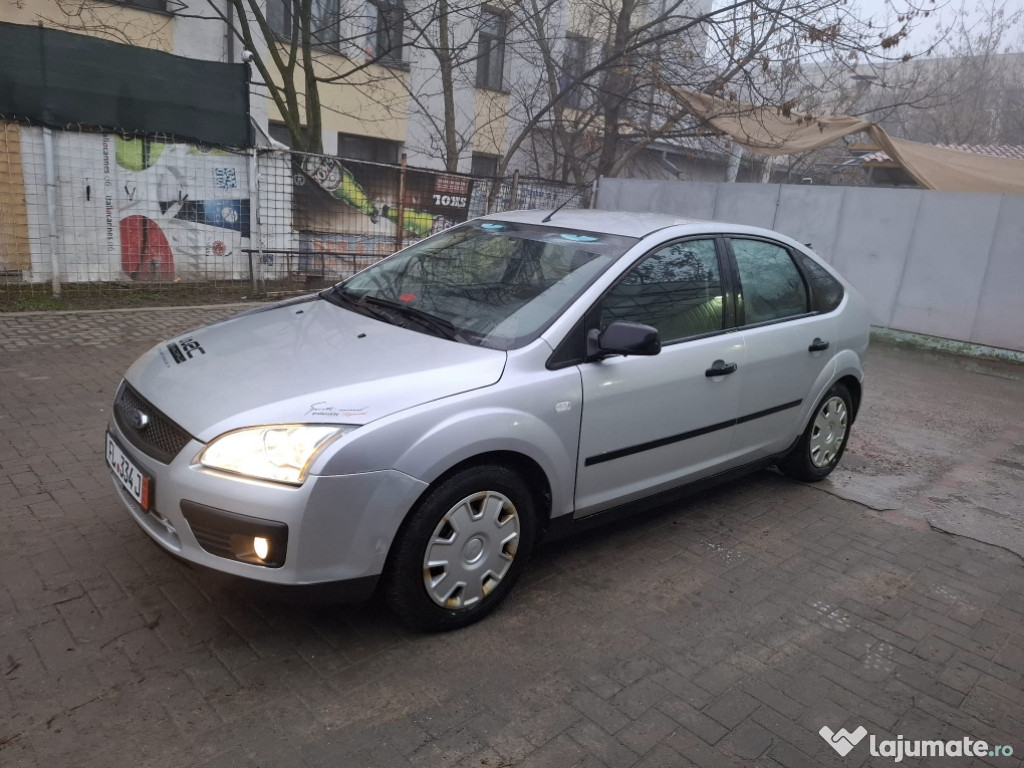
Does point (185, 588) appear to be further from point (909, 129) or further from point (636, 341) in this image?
point (909, 129)

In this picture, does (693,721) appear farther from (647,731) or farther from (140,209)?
(140,209)

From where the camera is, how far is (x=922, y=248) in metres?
9.88

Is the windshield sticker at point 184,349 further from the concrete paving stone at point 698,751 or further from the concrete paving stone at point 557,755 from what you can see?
the concrete paving stone at point 698,751

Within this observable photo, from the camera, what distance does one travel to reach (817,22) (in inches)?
426

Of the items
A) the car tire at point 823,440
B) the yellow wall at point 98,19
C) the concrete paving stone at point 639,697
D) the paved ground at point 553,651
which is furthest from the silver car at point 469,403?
the yellow wall at point 98,19

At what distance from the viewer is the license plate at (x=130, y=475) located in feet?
9.61

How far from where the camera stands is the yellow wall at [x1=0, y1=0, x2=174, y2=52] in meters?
11.2

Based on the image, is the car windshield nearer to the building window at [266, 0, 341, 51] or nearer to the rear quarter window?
the rear quarter window

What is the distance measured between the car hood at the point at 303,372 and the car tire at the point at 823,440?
2636 mm

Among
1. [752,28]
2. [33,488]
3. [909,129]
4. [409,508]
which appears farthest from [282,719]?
[909,129]

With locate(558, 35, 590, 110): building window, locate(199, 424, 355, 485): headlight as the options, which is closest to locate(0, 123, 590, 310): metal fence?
locate(558, 35, 590, 110): building window

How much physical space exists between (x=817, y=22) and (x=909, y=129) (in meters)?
29.3

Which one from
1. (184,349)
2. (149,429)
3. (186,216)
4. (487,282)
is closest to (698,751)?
(487,282)

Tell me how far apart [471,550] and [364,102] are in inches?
571
